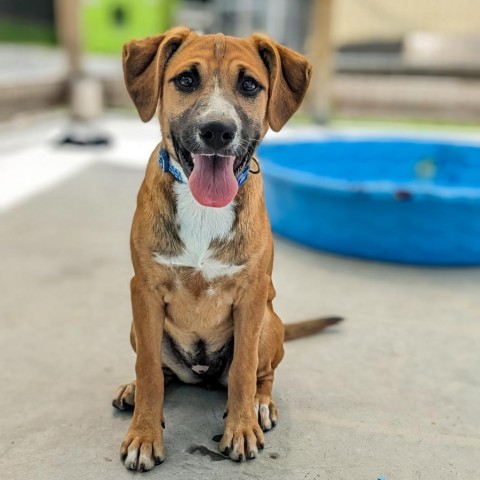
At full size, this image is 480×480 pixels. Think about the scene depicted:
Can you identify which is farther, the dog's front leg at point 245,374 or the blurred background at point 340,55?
the blurred background at point 340,55

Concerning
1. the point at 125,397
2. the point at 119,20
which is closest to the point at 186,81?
the point at 125,397

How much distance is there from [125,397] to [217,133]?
3.79 ft

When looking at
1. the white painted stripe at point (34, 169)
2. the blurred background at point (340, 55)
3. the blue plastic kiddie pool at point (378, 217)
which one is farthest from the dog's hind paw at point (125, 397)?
the blurred background at point (340, 55)

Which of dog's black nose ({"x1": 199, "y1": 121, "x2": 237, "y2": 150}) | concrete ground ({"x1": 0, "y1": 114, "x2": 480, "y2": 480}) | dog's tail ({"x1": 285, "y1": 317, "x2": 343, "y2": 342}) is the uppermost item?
dog's black nose ({"x1": 199, "y1": 121, "x2": 237, "y2": 150})

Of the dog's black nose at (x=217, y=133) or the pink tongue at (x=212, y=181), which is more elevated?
the dog's black nose at (x=217, y=133)

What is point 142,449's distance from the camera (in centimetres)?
212

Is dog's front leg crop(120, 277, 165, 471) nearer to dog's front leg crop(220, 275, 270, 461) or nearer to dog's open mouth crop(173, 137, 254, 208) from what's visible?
dog's front leg crop(220, 275, 270, 461)

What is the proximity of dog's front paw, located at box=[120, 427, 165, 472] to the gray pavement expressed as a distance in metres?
0.04

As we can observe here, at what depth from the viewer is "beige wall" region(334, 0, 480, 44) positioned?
10.6 m

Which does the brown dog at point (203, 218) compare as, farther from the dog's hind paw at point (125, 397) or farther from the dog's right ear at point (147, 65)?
the dog's hind paw at point (125, 397)

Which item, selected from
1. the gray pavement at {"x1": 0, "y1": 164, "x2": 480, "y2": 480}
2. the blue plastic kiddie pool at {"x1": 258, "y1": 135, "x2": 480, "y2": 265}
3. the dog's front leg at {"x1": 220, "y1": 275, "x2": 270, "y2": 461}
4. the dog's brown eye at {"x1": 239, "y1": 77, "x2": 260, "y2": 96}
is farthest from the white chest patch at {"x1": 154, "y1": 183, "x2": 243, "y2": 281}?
the blue plastic kiddie pool at {"x1": 258, "y1": 135, "x2": 480, "y2": 265}

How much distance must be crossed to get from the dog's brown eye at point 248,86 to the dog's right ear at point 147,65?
0.95 ft

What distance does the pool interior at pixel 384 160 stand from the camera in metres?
6.24

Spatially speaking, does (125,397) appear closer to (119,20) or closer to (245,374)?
(245,374)
